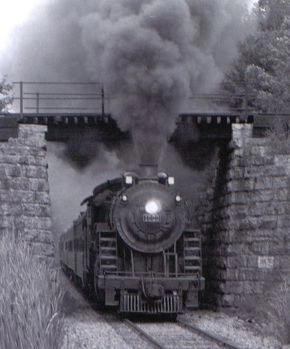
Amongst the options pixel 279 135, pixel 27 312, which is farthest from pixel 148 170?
pixel 27 312

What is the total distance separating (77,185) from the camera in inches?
1282

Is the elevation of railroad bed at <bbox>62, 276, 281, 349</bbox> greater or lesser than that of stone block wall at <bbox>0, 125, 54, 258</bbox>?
lesser

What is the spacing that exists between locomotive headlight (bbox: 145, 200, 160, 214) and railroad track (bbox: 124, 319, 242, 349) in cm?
216

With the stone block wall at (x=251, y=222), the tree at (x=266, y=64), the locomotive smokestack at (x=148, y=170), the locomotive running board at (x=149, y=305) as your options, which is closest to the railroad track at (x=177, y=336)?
the locomotive running board at (x=149, y=305)

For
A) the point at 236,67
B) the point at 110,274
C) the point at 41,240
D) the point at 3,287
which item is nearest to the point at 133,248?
the point at 110,274

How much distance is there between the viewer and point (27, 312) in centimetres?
877

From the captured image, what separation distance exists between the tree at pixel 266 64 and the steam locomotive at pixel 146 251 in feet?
22.0

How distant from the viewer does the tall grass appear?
8547 mm

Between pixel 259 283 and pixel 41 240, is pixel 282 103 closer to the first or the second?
pixel 259 283

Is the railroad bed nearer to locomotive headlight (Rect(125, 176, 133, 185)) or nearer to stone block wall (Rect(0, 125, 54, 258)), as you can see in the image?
stone block wall (Rect(0, 125, 54, 258))

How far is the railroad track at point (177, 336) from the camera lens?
41.7ft

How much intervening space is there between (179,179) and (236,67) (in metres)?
7.96

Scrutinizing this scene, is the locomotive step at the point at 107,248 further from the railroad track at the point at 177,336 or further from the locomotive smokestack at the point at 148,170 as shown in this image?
the locomotive smokestack at the point at 148,170

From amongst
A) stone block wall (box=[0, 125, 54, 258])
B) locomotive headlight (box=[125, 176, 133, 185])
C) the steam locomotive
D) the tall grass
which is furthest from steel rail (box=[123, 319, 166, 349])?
stone block wall (box=[0, 125, 54, 258])
